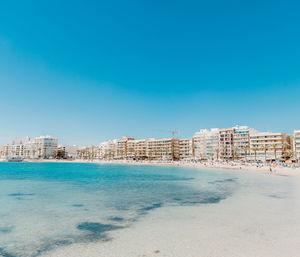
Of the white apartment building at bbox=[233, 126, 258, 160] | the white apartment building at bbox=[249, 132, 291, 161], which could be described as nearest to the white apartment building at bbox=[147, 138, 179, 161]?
the white apartment building at bbox=[233, 126, 258, 160]

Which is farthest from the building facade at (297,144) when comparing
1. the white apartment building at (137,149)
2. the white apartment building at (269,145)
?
the white apartment building at (137,149)

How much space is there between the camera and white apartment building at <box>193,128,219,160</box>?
468ft

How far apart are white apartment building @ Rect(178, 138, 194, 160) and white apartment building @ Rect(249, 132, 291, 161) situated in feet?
136

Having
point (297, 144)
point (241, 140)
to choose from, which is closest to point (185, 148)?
point (241, 140)

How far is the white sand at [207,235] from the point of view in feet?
31.6

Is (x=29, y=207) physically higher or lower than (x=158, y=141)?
lower

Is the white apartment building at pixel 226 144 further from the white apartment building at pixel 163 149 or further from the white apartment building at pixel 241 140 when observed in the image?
the white apartment building at pixel 163 149

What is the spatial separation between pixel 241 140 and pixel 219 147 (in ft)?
44.7

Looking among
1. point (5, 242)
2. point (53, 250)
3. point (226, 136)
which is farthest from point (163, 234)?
point (226, 136)

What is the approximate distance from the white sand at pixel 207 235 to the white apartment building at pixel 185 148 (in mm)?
138049

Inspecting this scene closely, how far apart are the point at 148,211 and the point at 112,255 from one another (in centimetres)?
787

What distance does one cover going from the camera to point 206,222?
1403cm

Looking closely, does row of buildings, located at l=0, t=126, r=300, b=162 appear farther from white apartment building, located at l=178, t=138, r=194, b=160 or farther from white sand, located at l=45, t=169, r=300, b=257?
white sand, located at l=45, t=169, r=300, b=257

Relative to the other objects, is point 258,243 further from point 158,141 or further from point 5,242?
point 158,141
